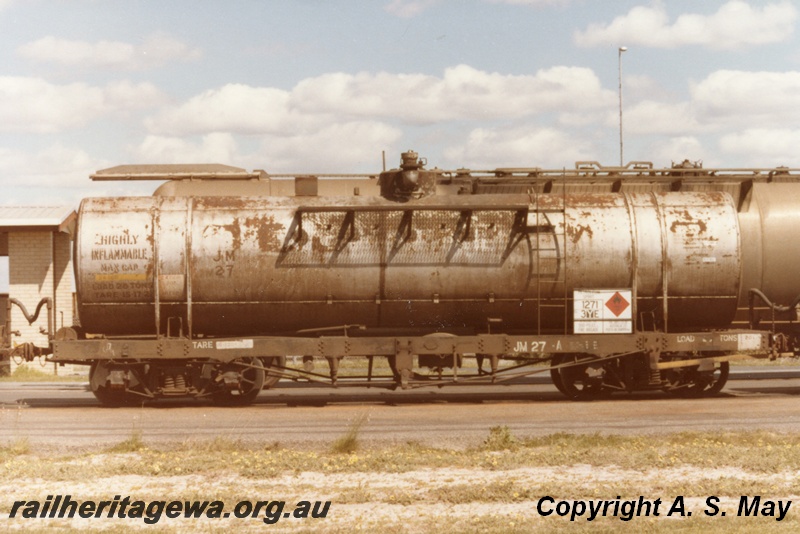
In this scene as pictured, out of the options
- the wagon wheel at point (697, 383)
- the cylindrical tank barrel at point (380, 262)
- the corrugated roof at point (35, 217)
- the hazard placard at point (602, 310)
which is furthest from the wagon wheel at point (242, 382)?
the corrugated roof at point (35, 217)

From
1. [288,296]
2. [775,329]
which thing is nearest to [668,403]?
[775,329]

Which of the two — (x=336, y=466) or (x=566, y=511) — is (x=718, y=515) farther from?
(x=336, y=466)

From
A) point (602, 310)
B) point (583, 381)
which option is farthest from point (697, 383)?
point (602, 310)

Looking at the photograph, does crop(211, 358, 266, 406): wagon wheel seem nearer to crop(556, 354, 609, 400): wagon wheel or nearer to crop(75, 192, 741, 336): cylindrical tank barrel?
crop(75, 192, 741, 336): cylindrical tank barrel

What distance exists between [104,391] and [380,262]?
5.71 meters

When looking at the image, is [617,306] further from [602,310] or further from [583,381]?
[583,381]

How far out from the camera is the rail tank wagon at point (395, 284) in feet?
54.5

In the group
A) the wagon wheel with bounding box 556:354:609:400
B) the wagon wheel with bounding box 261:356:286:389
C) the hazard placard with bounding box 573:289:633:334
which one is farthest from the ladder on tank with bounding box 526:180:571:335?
the wagon wheel with bounding box 261:356:286:389

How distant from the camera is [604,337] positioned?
55.6 feet

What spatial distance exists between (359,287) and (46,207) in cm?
1414

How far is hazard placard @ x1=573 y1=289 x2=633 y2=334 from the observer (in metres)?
16.9

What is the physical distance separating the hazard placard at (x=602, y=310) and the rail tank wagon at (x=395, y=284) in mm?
26

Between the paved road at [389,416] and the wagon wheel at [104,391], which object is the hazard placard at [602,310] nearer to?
the paved road at [389,416]

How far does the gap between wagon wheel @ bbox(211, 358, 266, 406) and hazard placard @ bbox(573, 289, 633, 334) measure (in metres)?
5.95
